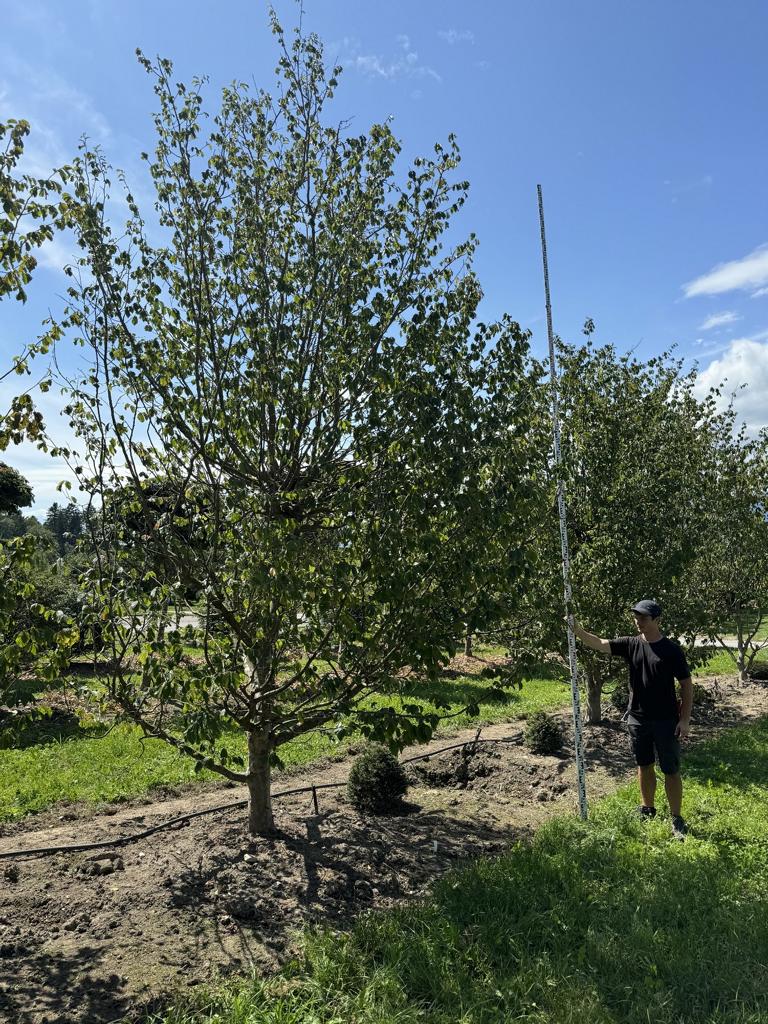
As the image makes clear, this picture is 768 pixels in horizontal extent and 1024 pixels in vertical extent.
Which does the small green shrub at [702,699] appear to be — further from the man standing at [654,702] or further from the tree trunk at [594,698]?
the man standing at [654,702]

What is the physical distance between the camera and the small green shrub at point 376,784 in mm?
7109

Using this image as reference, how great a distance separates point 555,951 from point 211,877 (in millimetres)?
2818

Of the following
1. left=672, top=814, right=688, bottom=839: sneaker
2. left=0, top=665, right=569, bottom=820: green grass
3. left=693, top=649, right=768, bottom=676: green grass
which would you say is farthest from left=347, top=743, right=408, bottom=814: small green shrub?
left=693, top=649, right=768, bottom=676: green grass

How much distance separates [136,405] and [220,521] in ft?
3.88

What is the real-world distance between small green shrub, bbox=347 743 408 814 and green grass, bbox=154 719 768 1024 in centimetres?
189

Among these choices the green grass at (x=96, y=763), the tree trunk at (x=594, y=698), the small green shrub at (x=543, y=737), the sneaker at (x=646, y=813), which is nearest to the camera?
the sneaker at (x=646, y=813)

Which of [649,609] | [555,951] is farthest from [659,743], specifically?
Result: [555,951]

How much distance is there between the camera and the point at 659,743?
19.6 ft

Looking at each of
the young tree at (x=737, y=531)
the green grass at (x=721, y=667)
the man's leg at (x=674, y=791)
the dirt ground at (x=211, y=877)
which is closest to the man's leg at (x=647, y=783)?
the man's leg at (x=674, y=791)

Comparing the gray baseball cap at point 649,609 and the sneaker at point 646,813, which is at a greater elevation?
the gray baseball cap at point 649,609

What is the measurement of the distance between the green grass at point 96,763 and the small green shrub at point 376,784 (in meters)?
0.86

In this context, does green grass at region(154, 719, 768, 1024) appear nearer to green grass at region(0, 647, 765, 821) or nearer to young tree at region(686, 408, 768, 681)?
green grass at region(0, 647, 765, 821)

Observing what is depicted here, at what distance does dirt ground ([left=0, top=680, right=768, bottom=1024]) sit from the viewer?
404cm

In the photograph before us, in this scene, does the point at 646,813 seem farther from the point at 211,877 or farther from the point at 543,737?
the point at 211,877
